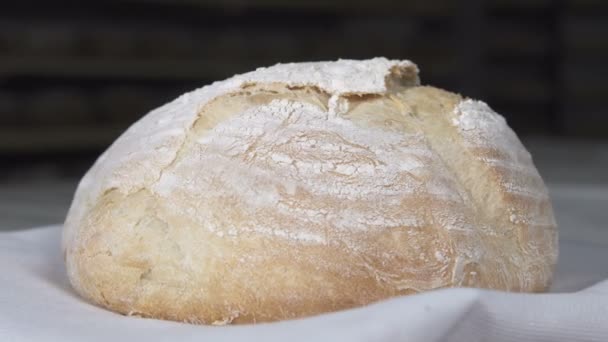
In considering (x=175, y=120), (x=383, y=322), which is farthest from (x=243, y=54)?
(x=383, y=322)

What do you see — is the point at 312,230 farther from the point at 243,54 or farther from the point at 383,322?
the point at 243,54

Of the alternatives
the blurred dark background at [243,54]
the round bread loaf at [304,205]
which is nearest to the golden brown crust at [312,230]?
the round bread loaf at [304,205]

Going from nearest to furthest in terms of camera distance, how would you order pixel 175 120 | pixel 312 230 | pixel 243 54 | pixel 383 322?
pixel 383 322 → pixel 312 230 → pixel 175 120 → pixel 243 54

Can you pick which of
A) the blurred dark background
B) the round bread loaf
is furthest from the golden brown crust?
the blurred dark background

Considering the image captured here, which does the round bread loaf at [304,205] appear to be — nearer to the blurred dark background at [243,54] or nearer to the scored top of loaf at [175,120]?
the scored top of loaf at [175,120]

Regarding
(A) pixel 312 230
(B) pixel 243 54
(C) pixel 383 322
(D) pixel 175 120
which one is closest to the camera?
(C) pixel 383 322

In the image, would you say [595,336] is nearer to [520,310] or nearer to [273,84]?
[520,310]

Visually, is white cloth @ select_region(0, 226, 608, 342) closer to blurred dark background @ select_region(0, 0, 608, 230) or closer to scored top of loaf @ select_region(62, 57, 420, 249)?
scored top of loaf @ select_region(62, 57, 420, 249)

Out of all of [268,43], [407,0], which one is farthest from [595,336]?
[407,0]
